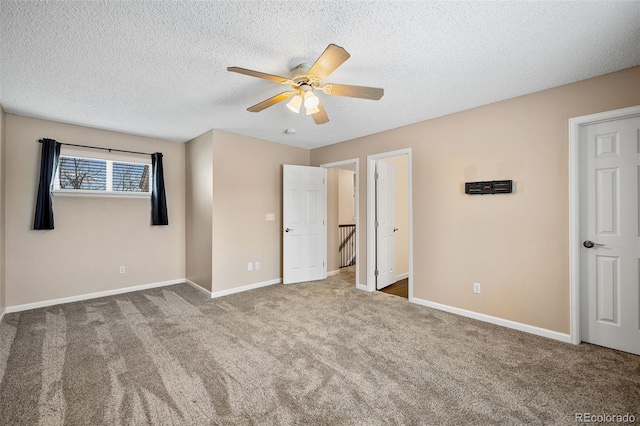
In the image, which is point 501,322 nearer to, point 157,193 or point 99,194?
point 157,193

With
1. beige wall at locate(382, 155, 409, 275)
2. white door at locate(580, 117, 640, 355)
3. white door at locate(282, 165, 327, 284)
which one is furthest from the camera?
beige wall at locate(382, 155, 409, 275)

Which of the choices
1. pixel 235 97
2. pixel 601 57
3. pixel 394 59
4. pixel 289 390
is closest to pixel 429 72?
pixel 394 59

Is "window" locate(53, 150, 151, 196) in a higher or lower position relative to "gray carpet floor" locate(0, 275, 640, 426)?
higher

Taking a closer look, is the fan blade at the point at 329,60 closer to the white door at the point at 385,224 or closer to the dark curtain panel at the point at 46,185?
the white door at the point at 385,224

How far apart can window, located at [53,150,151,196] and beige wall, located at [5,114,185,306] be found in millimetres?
146

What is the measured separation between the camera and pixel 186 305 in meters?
3.79

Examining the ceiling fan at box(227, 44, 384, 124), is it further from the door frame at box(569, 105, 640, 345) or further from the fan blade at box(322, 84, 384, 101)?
the door frame at box(569, 105, 640, 345)

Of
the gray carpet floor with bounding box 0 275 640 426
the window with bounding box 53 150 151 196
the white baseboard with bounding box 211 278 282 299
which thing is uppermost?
the window with bounding box 53 150 151 196

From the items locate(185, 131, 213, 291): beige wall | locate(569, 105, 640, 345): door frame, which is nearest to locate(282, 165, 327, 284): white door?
locate(185, 131, 213, 291): beige wall

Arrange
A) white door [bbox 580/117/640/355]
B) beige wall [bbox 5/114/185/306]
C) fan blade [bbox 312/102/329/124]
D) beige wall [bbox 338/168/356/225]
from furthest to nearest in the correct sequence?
beige wall [bbox 338/168/356/225] → beige wall [bbox 5/114/185/306] → fan blade [bbox 312/102/329/124] → white door [bbox 580/117/640/355]

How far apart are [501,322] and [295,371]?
235 cm

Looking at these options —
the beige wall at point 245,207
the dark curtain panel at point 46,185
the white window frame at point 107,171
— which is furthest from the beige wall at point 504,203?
the dark curtain panel at point 46,185

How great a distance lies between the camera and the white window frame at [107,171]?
385 centimetres

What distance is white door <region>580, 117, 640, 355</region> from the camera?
243 centimetres
